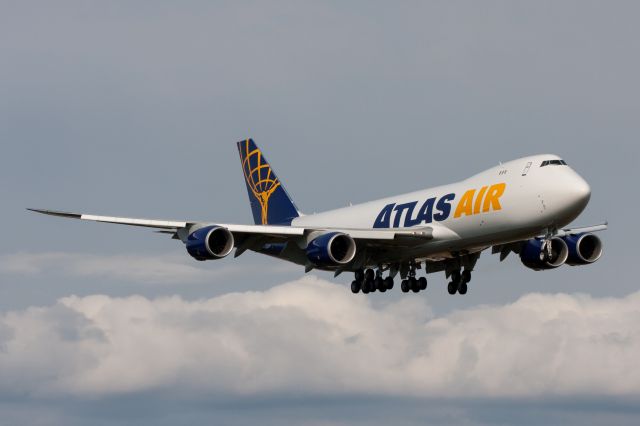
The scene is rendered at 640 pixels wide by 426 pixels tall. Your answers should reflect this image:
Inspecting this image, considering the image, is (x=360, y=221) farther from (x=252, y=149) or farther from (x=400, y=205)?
(x=252, y=149)

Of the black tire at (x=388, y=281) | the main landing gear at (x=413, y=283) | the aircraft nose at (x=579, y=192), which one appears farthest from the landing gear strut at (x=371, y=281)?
the aircraft nose at (x=579, y=192)

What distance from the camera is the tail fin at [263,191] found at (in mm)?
78875

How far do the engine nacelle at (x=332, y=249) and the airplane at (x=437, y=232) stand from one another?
0.04m

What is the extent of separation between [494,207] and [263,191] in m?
22.2

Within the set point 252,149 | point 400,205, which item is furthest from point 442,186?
point 252,149

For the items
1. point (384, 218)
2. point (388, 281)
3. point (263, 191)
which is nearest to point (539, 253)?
point (388, 281)

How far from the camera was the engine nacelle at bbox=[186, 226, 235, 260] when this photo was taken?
208 feet

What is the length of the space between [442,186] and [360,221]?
5.54 m

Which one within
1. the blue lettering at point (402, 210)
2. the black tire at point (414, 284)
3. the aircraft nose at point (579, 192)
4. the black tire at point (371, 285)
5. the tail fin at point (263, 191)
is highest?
the tail fin at point (263, 191)

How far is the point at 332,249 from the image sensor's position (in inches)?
2547

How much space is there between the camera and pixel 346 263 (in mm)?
65062

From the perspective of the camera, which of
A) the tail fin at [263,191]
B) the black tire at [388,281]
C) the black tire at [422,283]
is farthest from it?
the tail fin at [263,191]

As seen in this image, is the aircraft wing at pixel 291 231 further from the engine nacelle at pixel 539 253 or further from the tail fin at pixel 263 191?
the tail fin at pixel 263 191

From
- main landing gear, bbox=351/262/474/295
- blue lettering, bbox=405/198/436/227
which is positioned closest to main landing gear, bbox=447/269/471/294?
main landing gear, bbox=351/262/474/295
